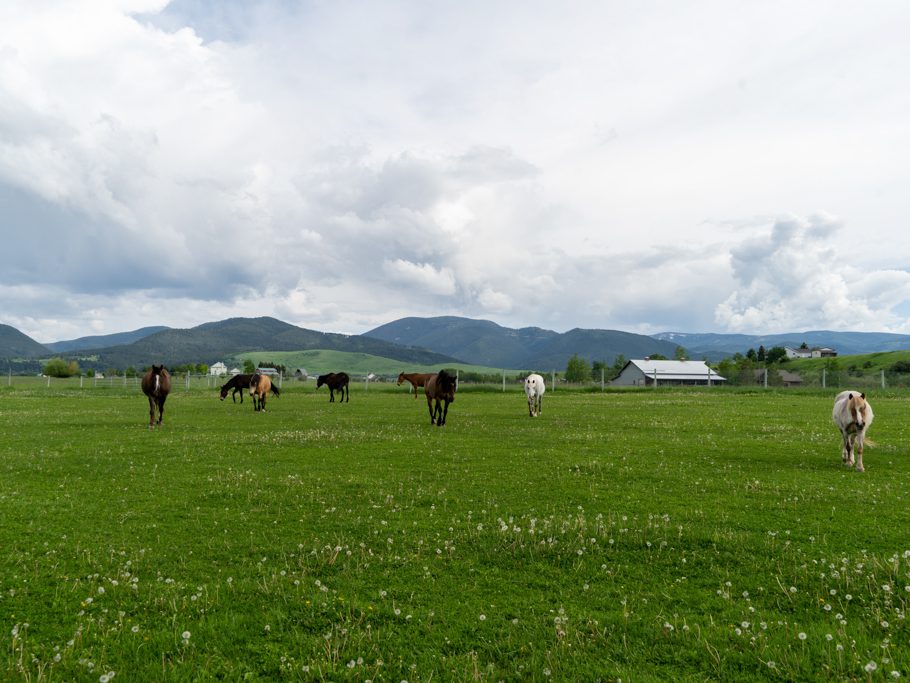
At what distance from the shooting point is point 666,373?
130 m

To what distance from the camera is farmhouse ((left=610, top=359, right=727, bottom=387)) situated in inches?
4744

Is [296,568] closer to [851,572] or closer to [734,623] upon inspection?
[734,623]

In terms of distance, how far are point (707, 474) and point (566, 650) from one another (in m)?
9.07

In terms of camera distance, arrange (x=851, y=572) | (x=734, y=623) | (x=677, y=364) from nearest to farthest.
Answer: (x=734, y=623) → (x=851, y=572) → (x=677, y=364)

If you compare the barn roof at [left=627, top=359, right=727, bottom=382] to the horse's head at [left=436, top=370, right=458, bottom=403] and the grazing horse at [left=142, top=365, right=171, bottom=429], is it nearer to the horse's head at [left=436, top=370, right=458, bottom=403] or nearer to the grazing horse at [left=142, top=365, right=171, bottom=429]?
the horse's head at [left=436, top=370, right=458, bottom=403]

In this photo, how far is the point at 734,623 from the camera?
5.30m

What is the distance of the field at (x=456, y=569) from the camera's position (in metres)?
4.75

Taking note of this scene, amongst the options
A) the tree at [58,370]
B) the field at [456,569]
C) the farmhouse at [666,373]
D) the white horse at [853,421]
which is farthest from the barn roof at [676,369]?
the tree at [58,370]

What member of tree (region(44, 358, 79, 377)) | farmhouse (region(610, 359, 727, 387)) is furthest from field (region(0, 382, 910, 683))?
tree (region(44, 358, 79, 377))

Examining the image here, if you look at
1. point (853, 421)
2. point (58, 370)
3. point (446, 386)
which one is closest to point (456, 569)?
point (853, 421)

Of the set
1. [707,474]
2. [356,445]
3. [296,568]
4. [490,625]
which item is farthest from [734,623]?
[356,445]

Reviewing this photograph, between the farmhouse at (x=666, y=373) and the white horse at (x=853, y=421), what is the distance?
10388cm

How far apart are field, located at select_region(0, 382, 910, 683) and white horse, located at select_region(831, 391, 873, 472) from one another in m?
0.67

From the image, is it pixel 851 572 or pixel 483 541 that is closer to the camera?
pixel 851 572
